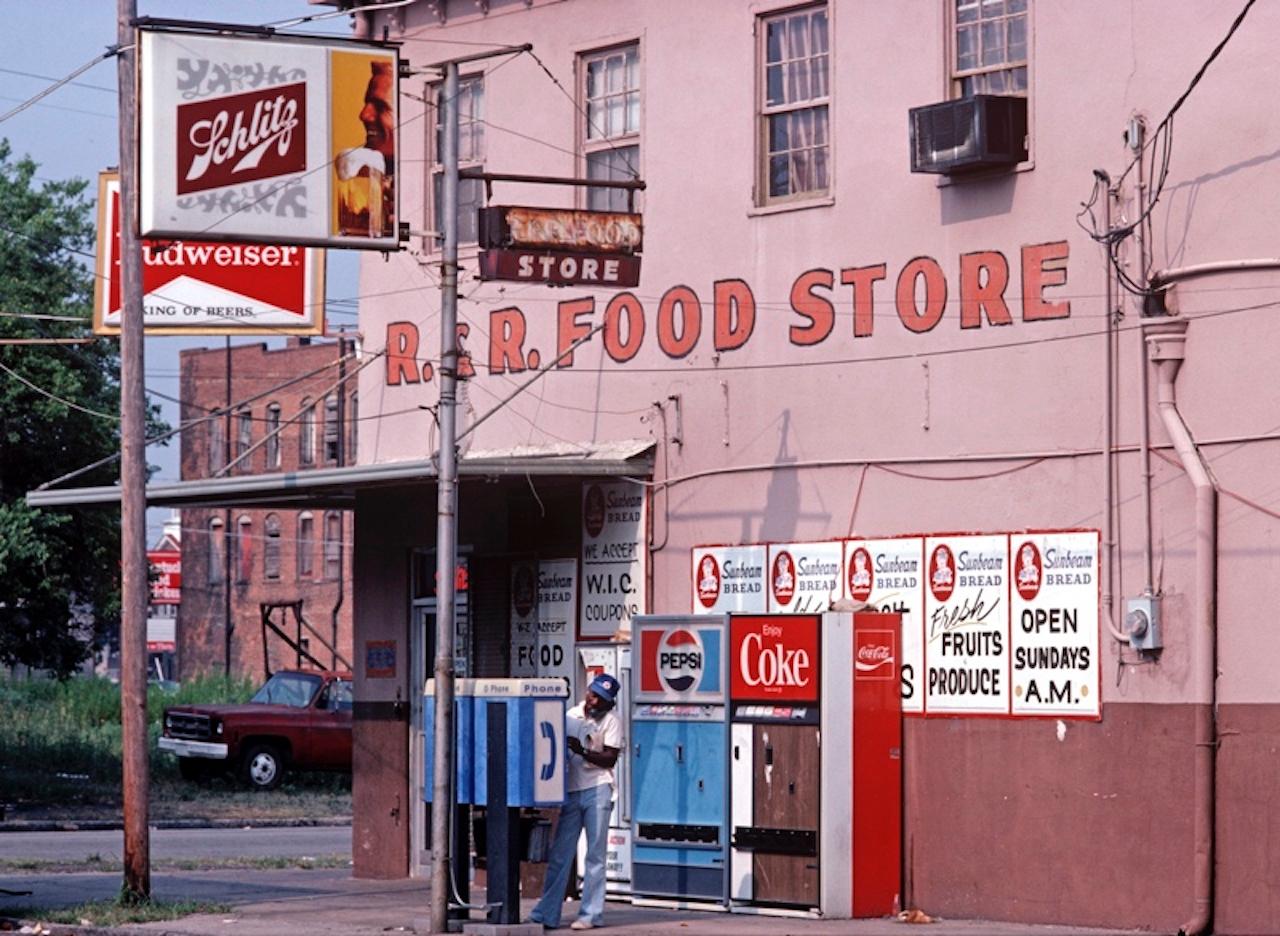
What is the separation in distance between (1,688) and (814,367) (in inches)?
1680

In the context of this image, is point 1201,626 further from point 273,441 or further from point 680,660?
point 273,441

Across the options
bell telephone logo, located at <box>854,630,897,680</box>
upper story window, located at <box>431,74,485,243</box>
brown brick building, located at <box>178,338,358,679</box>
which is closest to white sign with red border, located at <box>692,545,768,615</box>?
bell telephone logo, located at <box>854,630,897,680</box>

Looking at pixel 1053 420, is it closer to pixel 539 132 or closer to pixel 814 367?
→ pixel 814 367

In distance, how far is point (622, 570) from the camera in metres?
20.1

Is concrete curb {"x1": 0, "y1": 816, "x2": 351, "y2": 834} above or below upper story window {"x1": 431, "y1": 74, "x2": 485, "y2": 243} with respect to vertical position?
below

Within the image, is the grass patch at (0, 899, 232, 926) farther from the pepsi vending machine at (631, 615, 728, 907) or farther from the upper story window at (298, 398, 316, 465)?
the upper story window at (298, 398, 316, 465)

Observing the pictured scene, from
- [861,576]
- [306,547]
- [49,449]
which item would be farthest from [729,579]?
Result: [306,547]

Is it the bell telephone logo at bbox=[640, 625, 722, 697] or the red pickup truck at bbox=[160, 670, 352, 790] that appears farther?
the red pickup truck at bbox=[160, 670, 352, 790]

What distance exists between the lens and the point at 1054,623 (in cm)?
1694

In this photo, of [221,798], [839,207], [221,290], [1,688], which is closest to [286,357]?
[1,688]

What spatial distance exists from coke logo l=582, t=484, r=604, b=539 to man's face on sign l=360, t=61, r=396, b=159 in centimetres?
395

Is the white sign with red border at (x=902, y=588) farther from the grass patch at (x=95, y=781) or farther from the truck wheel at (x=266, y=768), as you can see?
the truck wheel at (x=266, y=768)

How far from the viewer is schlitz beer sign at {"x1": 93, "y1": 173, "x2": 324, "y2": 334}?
22.0 meters

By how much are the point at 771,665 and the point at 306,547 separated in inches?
2212
